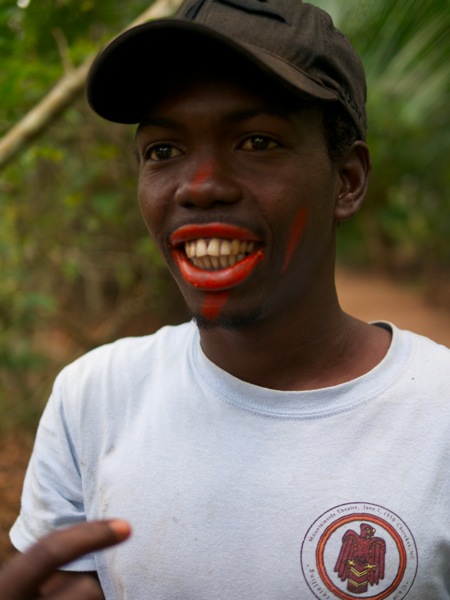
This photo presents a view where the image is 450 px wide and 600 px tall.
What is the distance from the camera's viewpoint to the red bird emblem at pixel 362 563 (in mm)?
1451

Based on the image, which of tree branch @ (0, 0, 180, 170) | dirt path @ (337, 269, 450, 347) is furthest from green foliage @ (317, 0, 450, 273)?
dirt path @ (337, 269, 450, 347)

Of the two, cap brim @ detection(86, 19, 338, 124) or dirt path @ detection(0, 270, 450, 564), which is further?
dirt path @ detection(0, 270, 450, 564)

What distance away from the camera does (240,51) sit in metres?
1.42

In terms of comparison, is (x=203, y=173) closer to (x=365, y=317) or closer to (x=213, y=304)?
(x=213, y=304)

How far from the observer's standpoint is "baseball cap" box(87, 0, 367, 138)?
145 cm

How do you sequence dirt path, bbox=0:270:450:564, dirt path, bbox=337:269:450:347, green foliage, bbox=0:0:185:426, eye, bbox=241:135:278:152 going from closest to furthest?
eye, bbox=241:135:278:152
dirt path, bbox=0:270:450:564
green foliage, bbox=0:0:185:426
dirt path, bbox=337:269:450:347

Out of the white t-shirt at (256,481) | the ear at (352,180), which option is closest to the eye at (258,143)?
the ear at (352,180)

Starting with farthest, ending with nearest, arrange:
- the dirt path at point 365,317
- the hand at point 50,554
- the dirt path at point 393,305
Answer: the dirt path at point 393,305
the dirt path at point 365,317
the hand at point 50,554

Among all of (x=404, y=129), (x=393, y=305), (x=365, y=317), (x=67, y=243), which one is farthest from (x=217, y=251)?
(x=393, y=305)

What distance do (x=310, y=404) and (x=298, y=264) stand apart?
327 millimetres

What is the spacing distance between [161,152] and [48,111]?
Result: 1.46 metres

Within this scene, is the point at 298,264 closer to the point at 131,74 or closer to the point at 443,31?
the point at 131,74

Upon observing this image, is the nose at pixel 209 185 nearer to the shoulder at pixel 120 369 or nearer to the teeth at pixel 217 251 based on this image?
the teeth at pixel 217 251

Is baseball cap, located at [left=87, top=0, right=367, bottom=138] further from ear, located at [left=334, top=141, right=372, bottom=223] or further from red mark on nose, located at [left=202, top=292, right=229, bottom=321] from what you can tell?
red mark on nose, located at [left=202, top=292, right=229, bottom=321]
